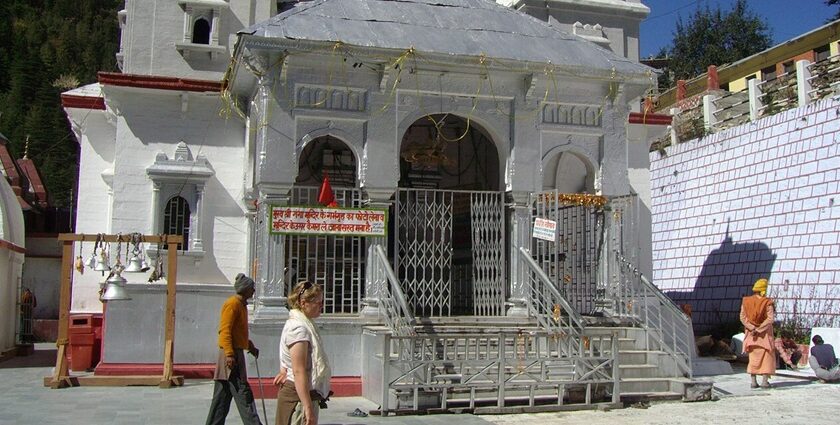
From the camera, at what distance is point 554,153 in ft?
44.2

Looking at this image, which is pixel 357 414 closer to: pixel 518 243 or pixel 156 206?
pixel 518 243

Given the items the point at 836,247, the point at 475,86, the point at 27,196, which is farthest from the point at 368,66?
the point at 27,196

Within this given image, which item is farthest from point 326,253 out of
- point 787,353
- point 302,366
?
point 787,353

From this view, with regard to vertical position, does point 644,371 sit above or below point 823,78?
below

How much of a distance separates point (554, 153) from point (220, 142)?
20.6 feet

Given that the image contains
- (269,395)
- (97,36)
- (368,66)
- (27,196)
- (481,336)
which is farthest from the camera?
(97,36)

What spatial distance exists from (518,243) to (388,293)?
2356 mm

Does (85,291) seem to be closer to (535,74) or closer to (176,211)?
(176,211)

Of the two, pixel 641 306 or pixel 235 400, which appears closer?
pixel 235 400

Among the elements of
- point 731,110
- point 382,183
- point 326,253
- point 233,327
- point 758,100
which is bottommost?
point 233,327

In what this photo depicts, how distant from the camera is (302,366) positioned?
5.89 metres

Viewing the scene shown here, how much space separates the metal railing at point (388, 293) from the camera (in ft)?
36.8

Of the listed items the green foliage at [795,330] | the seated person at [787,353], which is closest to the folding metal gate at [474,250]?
the seated person at [787,353]

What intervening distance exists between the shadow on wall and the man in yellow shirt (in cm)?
1350
